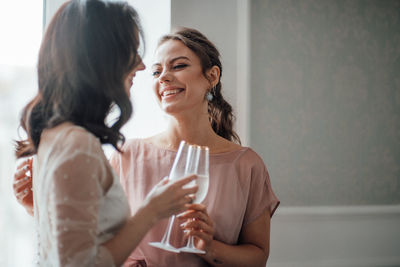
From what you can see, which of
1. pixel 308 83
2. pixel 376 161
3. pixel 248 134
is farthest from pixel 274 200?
pixel 376 161

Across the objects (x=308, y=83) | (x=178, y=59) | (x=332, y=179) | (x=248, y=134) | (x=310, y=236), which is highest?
(x=178, y=59)

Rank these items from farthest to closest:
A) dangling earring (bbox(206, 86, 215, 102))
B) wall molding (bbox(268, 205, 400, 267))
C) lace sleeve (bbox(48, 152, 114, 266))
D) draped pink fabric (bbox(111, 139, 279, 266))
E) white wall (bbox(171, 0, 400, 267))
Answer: wall molding (bbox(268, 205, 400, 267)), white wall (bbox(171, 0, 400, 267)), dangling earring (bbox(206, 86, 215, 102)), draped pink fabric (bbox(111, 139, 279, 266)), lace sleeve (bbox(48, 152, 114, 266))

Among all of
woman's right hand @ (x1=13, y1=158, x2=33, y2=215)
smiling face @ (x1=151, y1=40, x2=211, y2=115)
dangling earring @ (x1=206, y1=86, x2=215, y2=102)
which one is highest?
smiling face @ (x1=151, y1=40, x2=211, y2=115)

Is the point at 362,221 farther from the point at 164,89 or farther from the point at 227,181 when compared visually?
the point at 164,89

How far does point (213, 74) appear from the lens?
4.99 feet

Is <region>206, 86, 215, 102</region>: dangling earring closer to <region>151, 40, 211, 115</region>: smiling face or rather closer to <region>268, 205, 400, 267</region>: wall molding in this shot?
<region>151, 40, 211, 115</region>: smiling face

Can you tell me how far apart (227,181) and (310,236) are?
90 cm

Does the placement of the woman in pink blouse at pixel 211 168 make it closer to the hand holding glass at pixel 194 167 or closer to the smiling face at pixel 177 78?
the smiling face at pixel 177 78

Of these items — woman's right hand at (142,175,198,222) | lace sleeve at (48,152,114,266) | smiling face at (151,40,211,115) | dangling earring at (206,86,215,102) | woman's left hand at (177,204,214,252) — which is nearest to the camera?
lace sleeve at (48,152,114,266)

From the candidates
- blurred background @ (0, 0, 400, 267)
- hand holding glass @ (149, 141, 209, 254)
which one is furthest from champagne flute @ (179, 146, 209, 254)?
blurred background @ (0, 0, 400, 267)

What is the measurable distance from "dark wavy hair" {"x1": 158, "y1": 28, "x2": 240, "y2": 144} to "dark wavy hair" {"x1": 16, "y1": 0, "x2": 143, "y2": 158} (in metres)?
0.60

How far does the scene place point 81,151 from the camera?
750 millimetres

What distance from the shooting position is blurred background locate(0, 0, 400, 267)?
5.96ft

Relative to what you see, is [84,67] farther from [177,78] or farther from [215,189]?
[215,189]
